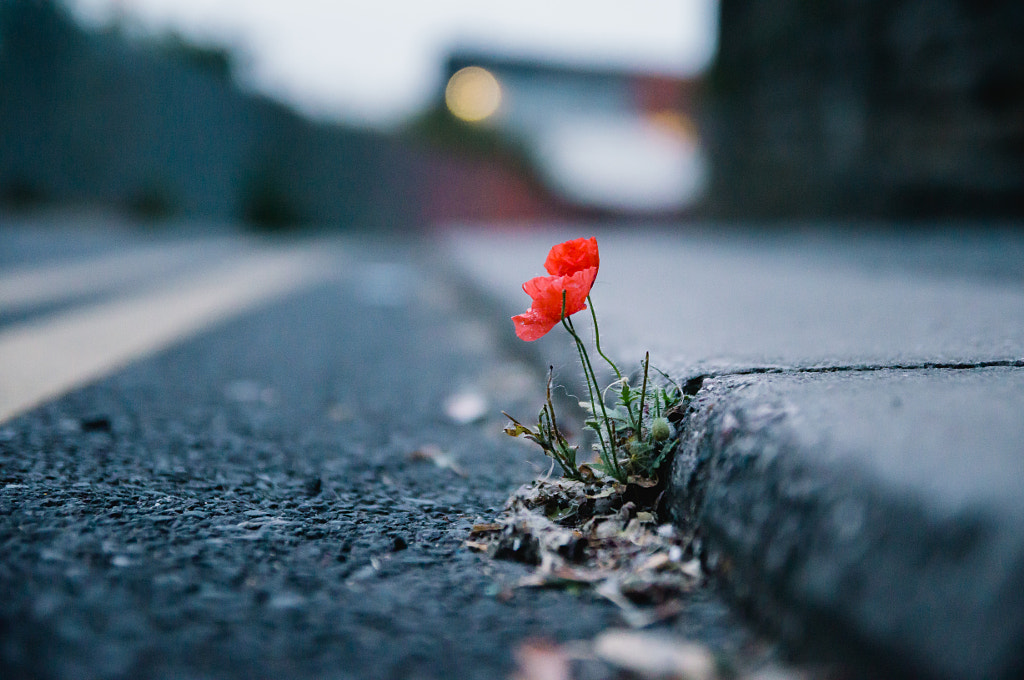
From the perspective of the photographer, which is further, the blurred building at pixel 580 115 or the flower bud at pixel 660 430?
the blurred building at pixel 580 115

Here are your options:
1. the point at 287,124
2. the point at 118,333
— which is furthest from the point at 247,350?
the point at 287,124

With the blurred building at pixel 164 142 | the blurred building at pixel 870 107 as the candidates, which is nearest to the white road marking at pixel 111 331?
the blurred building at pixel 164 142

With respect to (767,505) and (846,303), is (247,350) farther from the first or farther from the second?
(767,505)

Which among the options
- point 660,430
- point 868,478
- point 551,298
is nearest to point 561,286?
point 551,298

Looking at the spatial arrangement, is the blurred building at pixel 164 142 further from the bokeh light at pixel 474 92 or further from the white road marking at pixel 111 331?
the white road marking at pixel 111 331

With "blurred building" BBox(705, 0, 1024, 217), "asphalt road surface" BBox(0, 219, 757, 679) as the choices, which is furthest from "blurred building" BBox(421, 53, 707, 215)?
"asphalt road surface" BBox(0, 219, 757, 679)

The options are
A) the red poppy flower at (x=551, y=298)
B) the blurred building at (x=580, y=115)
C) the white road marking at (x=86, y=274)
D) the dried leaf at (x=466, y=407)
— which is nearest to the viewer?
the red poppy flower at (x=551, y=298)
